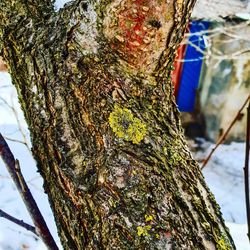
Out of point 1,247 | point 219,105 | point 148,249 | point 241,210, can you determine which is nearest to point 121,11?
point 148,249

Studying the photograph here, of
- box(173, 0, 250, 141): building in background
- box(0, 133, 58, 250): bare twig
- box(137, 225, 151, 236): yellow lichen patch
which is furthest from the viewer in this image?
box(173, 0, 250, 141): building in background

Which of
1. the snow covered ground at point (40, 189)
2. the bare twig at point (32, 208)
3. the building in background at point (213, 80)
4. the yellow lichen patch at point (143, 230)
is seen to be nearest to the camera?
the yellow lichen patch at point (143, 230)

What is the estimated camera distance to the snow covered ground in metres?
4.29

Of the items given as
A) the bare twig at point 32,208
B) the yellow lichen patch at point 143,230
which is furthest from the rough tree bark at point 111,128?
the bare twig at point 32,208

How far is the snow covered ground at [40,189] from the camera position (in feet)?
14.1

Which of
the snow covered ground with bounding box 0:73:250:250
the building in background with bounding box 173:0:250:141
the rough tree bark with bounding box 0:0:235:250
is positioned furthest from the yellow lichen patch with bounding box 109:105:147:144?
A: the building in background with bounding box 173:0:250:141

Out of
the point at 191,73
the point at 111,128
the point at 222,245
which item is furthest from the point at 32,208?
the point at 191,73

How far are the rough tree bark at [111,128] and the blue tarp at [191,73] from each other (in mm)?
6637

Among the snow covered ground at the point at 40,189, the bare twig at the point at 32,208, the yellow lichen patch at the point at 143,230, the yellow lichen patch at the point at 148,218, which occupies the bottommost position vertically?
the snow covered ground at the point at 40,189

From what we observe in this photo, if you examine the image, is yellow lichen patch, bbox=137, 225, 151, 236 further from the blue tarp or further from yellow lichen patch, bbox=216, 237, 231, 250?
the blue tarp

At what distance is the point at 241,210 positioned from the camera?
5.83m

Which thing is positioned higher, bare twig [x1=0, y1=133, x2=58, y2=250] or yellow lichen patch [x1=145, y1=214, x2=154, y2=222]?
bare twig [x1=0, y1=133, x2=58, y2=250]

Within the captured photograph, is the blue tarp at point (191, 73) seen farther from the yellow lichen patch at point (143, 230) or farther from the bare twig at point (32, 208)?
the yellow lichen patch at point (143, 230)

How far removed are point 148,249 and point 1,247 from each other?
3.71 m
